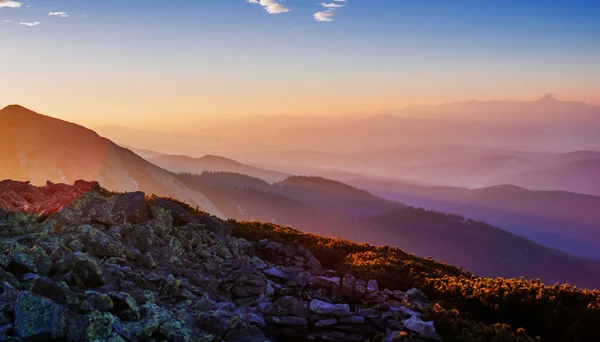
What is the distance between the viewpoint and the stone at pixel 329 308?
1742 centimetres

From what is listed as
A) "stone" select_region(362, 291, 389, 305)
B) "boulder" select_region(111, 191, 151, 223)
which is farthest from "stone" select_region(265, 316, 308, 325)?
"boulder" select_region(111, 191, 151, 223)

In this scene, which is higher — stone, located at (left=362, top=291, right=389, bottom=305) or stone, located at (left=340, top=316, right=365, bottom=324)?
stone, located at (left=340, top=316, right=365, bottom=324)

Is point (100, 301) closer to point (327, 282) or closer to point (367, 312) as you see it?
point (367, 312)

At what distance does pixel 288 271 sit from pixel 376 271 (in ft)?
15.3

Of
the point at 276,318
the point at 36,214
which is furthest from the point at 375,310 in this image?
the point at 36,214

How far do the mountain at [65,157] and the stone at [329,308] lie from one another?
126780mm

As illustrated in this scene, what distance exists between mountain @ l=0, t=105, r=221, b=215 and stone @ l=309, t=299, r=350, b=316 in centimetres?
12678

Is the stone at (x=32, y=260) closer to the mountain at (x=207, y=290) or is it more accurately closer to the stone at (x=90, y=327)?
the mountain at (x=207, y=290)

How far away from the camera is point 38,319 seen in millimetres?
11984

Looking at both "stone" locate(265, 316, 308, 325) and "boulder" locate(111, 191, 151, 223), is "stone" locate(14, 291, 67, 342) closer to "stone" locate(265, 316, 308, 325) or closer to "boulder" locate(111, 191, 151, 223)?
"stone" locate(265, 316, 308, 325)

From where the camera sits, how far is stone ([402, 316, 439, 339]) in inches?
610

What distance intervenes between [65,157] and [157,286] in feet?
480

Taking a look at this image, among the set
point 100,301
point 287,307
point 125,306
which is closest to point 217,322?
point 125,306

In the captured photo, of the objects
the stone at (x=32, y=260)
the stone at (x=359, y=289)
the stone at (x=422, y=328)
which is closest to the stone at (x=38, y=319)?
the stone at (x=32, y=260)
